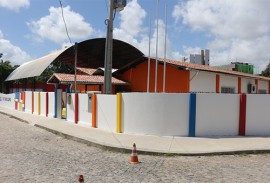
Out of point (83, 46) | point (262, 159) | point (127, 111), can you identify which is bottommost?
point (262, 159)

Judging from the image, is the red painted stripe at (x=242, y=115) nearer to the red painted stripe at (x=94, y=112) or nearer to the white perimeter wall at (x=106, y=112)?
the white perimeter wall at (x=106, y=112)

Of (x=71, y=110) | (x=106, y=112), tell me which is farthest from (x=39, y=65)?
(x=106, y=112)

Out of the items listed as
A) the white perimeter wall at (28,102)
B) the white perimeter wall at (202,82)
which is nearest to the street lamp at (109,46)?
the white perimeter wall at (202,82)

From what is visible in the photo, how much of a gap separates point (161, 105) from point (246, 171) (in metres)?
4.64

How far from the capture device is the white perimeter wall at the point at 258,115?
1198 cm

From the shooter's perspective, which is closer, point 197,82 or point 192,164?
point 192,164

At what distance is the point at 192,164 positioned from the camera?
25.2ft

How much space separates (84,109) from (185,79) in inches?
285

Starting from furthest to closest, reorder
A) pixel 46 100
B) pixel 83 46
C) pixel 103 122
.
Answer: pixel 83 46
pixel 46 100
pixel 103 122

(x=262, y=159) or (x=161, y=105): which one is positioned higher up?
(x=161, y=105)

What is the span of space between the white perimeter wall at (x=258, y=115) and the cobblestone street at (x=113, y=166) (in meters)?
3.20

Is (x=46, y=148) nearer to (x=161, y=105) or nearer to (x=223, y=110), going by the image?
(x=161, y=105)

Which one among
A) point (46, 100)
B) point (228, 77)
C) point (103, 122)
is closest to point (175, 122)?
point (103, 122)

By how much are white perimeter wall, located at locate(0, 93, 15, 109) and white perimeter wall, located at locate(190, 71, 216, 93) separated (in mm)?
16868
